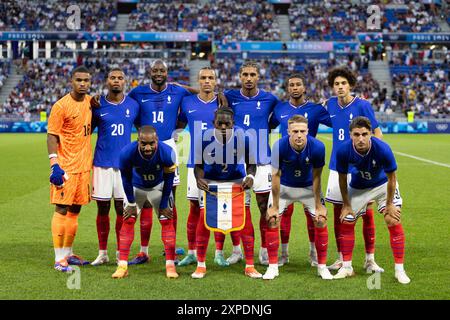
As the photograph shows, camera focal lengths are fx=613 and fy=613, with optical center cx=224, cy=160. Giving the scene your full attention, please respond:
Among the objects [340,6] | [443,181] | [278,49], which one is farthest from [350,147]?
[340,6]

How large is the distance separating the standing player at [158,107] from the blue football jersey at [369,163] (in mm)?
2178

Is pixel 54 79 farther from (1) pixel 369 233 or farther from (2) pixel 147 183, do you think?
(1) pixel 369 233

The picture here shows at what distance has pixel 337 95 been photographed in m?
7.09

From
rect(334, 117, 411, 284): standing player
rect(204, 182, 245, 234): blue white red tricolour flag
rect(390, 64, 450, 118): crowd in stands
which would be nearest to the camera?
rect(334, 117, 411, 284): standing player

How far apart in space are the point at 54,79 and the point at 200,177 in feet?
132

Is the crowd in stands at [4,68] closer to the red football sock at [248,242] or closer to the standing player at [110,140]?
the standing player at [110,140]

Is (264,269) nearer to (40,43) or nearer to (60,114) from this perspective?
(60,114)

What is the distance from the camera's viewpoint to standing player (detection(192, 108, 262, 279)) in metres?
6.59

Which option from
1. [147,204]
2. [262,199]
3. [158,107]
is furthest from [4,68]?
[262,199]

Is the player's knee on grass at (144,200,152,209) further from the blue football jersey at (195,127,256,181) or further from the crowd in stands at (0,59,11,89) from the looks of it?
the crowd in stands at (0,59,11,89)

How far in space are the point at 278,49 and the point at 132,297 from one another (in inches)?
1644

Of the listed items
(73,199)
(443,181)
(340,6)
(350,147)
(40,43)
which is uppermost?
(340,6)

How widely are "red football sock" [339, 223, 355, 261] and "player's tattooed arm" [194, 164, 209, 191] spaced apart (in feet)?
5.06

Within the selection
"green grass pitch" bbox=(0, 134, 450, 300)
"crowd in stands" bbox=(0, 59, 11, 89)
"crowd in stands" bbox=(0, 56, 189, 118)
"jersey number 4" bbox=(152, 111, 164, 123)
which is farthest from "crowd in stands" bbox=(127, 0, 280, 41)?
"jersey number 4" bbox=(152, 111, 164, 123)
